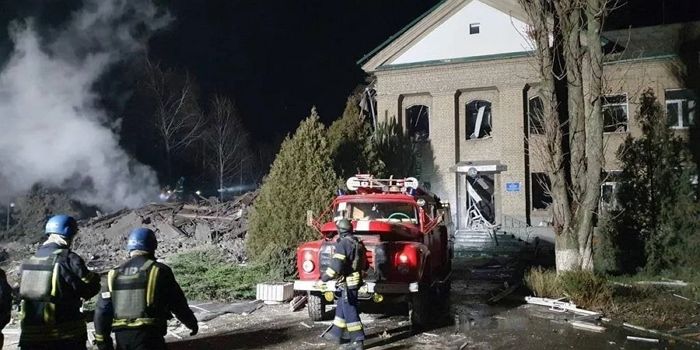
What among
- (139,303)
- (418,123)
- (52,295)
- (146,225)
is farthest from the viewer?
(418,123)

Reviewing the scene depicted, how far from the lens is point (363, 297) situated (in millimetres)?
8734

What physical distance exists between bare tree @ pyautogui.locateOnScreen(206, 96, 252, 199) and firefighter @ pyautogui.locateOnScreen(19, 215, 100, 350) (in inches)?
1222

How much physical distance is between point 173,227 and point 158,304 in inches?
673

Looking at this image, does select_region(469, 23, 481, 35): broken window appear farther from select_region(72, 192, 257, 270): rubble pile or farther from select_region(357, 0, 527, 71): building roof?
select_region(72, 192, 257, 270): rubble pile

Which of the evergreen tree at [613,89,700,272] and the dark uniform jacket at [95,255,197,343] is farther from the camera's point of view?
the evergreen tree at [613,89,700,272]

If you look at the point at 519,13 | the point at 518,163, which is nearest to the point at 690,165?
the point at 518,163

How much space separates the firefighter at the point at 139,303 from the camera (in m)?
4.43

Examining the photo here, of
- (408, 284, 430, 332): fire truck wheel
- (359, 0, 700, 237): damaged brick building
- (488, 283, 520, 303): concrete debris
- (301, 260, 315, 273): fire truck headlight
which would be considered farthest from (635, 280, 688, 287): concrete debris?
(359, 0, 700, 237): damaged brick building

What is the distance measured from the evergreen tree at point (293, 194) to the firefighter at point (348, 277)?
5597 mm

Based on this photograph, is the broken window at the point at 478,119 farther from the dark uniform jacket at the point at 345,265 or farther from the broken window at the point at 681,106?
the dark uniform jacket at the point at 345,265

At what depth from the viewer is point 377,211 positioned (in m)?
10.4

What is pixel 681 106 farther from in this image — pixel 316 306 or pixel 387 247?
pixel 316 306

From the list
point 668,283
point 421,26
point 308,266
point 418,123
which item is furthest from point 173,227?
point 668,283

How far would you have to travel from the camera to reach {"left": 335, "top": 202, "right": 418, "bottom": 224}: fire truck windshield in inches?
408
